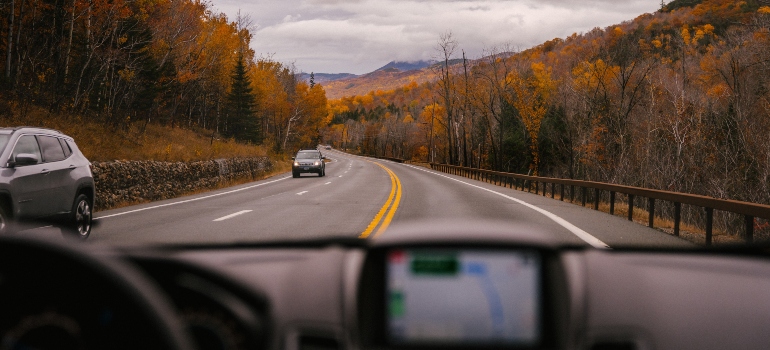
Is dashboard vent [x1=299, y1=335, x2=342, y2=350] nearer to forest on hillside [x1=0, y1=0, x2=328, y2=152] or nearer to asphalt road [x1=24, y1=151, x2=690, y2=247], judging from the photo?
asphalt road [x1=24, y1=151, x2=690, y2=247]

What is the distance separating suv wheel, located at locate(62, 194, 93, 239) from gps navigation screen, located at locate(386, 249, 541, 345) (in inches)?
354

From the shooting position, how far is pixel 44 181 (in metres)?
9.25

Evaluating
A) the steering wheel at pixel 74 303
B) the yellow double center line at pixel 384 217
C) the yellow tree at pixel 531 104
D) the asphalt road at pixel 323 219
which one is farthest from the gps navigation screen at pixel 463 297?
the yellow tree at pixel 531 104

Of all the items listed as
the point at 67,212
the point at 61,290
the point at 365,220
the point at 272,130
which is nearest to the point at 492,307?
the point at 61,290

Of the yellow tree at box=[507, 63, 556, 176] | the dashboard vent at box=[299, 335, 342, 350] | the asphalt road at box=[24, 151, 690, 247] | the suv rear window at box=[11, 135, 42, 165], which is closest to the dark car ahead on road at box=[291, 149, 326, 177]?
the asphalt road at box=[24, 151, 690, 247]

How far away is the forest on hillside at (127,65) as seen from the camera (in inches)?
1122

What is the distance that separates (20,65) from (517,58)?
164 feet

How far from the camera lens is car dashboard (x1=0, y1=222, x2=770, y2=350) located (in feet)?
5.97

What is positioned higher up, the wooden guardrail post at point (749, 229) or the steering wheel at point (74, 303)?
the steering wheel at point (74, 303)

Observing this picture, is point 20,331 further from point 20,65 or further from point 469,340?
point 20,65

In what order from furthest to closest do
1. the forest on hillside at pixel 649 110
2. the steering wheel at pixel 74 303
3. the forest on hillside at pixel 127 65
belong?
1. the forest on hillside at pixel 649 110
2. the forest on hillside at pixel 127 65
3. the steering wheel at pixel 74 303

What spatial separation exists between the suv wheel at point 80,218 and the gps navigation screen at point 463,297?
8.99m

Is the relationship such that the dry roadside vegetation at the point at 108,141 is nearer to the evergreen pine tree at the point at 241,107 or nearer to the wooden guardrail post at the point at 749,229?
the wooden guardrail post at the point at 749,229

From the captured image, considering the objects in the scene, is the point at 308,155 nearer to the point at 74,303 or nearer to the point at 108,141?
the point at 108,141
